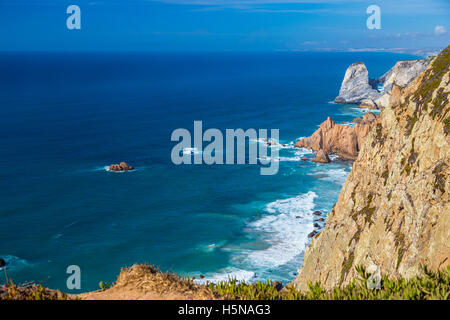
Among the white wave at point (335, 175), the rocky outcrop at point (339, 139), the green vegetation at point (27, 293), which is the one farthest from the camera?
the rocky outcrop at point (339, 139)

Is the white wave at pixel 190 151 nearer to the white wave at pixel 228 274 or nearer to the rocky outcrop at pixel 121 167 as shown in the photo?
the rocky outcrop at pixel 121 167

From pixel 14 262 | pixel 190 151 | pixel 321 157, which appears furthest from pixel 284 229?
pixel 190 151

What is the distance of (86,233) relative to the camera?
5450cm

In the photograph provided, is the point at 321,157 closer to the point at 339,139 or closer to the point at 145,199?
the point at 339,139

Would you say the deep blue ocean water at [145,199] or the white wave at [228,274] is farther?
the deep blue ocean water at [145,199]

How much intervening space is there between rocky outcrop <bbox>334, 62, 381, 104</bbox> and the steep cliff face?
111 metres

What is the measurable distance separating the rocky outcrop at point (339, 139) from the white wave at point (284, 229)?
21.8m

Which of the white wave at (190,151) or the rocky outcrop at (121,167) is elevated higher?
the white wave at (190,151)

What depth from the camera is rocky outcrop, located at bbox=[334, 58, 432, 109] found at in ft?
445

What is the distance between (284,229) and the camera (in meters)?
54.1

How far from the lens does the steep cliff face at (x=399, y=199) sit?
2272 cm

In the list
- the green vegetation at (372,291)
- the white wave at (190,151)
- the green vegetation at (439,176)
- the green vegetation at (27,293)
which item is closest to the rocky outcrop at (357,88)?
the white wave at (190,151)

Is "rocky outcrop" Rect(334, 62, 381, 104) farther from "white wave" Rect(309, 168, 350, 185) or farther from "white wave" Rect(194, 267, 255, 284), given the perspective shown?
"white wave" Rect(194, 267, 255, 284)

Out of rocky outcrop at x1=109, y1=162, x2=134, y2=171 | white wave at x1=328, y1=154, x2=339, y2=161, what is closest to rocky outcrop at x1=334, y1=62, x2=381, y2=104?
white wave at x1=328, y1=154, x2=339, y2=161
